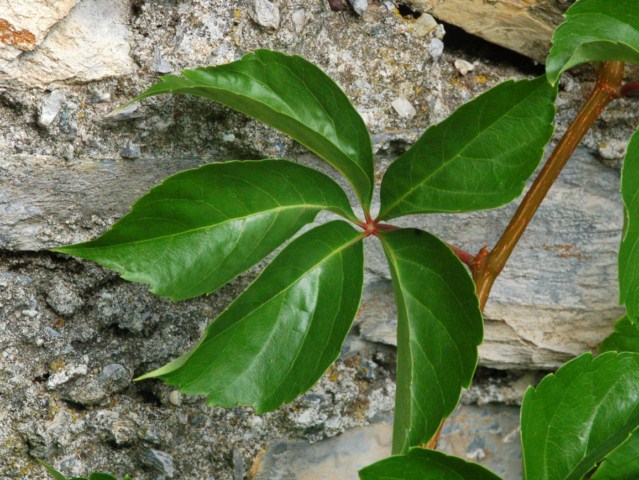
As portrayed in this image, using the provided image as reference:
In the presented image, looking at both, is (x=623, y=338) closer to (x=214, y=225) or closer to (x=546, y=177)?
(x=546, y=177)

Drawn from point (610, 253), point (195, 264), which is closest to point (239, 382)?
point (195, 264)

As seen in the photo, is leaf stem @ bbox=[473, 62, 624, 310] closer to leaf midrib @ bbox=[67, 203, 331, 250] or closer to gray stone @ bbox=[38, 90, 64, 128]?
leaf midrib @ bbox=[67, 203, 331, 250]

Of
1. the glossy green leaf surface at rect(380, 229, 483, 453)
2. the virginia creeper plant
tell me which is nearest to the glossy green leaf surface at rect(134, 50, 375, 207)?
the virginia creeper plant

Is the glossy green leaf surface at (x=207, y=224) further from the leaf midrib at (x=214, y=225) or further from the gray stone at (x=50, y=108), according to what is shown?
the gray stone at (x=50, y=108)

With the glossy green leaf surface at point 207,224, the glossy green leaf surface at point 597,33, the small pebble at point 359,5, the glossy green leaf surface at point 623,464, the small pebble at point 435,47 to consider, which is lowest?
the glossy green leaf surface at point 623,464

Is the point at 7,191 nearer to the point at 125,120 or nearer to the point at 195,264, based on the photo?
the point at 125,120

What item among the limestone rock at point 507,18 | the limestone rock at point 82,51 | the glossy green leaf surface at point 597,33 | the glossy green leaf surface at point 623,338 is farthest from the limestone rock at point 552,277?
the limestone rock at point 82,51
